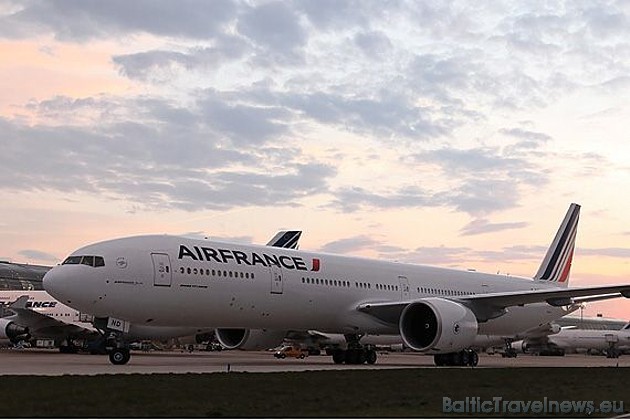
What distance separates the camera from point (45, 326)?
45750 millimetres

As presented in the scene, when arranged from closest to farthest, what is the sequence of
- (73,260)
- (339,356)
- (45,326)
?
(73,260), (339,356), (45,326)

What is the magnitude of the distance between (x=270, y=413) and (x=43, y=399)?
12.2ft

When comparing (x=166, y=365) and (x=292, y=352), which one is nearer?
(x=166, y=365)

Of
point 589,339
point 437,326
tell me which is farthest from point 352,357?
point 589,339

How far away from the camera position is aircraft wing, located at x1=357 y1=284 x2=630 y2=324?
1255 inches

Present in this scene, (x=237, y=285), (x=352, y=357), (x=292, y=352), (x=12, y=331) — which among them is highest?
(x=237, y=285)

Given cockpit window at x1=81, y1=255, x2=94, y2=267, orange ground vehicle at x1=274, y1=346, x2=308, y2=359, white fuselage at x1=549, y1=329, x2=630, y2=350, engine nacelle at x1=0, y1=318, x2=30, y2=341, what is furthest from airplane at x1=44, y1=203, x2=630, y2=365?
white fuselage at x1=549, y1=329, x2=630, y2=350

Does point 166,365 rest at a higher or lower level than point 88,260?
lower

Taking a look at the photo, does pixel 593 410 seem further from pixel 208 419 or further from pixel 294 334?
pixel 294 334

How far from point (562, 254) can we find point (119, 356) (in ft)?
87.0

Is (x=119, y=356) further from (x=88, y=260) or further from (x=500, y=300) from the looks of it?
(x=500, y=300)

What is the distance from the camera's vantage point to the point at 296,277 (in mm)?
30797

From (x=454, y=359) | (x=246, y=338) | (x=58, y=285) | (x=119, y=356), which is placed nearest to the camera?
(x=58, y=285)

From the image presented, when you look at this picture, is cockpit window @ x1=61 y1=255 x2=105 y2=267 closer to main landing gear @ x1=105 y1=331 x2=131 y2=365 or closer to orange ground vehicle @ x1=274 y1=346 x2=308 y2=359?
main landing gear @ x1=105 y1=331 x2=131 y2=365
